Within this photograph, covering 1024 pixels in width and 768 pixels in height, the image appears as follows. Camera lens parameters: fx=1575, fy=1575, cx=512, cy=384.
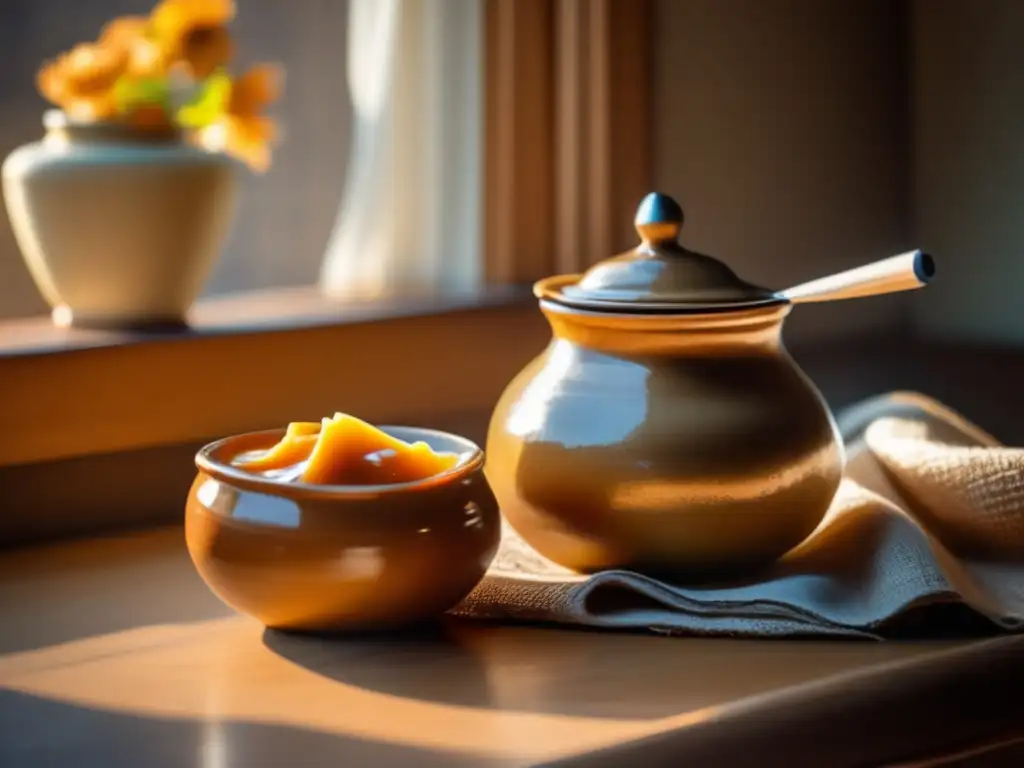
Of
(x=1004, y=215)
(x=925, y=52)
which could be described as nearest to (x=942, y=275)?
(x=1004, y=215)

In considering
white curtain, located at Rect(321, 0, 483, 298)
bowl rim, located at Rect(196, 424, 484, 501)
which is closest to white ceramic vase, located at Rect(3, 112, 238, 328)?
white curtain, located at Rect(321, 0, 483, 298)

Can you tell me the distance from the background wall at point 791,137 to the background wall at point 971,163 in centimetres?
3

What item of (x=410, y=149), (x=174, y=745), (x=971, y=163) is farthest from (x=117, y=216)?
(x=971, y=163)

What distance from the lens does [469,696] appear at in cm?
80

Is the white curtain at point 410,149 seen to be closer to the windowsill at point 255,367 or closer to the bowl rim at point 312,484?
the windowsill at point 255,367

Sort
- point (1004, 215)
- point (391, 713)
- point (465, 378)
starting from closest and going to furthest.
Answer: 1. point (391, 713)
2. point (465, 378)
3. point (1004, 215)

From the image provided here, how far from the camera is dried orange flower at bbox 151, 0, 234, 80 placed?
4.07ft

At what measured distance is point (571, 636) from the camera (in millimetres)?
902

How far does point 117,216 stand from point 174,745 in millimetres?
544

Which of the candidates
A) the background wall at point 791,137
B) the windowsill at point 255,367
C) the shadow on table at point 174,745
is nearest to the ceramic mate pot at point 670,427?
the shadow on table at point 174,745

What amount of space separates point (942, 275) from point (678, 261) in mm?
947

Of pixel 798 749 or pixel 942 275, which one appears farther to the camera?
pixel 942 275

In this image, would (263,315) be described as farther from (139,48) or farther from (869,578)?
(869,578)

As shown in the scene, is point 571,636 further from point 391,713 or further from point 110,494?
point 110,494
